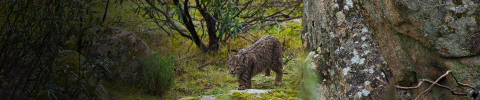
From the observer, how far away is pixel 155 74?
6297 mm

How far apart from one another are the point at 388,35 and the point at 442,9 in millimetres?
587

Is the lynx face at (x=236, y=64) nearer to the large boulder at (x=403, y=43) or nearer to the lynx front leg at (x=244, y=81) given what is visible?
the lynx front leg at (x=244, y=81)

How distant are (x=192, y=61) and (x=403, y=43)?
6.89 meters

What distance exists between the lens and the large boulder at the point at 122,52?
641 centimetres

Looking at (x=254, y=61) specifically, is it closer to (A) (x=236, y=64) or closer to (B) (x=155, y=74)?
(A) (x=236, y=64)

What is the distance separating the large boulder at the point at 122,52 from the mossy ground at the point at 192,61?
21 cm

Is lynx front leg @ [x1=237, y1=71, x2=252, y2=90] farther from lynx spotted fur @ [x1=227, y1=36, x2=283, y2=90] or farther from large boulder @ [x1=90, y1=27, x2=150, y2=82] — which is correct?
large boulder @ [x1=90, y1=27, x2=150, y2=82]

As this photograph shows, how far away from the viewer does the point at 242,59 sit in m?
6.37

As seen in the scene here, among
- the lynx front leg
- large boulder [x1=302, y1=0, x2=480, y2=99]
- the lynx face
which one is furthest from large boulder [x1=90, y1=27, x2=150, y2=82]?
large boulder [x1=302, y1=0, x2=480, y2=99]

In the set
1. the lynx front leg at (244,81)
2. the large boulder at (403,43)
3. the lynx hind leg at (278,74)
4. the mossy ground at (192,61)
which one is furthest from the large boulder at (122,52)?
the large boulder at (403,43)

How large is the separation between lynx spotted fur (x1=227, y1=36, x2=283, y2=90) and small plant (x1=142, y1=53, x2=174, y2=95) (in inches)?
45.9

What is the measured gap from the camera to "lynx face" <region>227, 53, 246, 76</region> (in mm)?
6270

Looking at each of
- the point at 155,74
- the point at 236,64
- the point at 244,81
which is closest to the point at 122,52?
the point at 155,74

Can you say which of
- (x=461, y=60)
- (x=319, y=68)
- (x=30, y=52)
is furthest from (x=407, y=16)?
(x=30, y=52)
